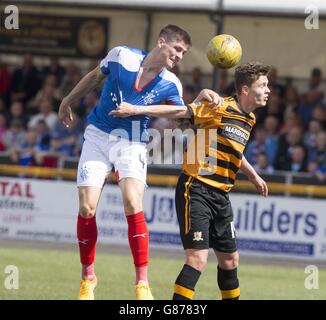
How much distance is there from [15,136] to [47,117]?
71 cm

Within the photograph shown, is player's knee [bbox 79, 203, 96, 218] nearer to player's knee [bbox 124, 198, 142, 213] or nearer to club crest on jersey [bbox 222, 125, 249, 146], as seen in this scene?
player's knee [bbox 124, 198, 142, 213]

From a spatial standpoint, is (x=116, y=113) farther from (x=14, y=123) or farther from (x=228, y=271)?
(x=14, y=123)

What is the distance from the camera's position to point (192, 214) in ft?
25.3

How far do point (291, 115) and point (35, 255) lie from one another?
5.52 m

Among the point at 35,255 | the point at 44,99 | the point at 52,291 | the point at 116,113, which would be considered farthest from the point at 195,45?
the point at 116,113

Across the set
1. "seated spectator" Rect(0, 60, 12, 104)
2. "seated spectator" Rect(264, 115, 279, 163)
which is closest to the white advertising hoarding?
"seated spectator" Rect(264, 115, 279, 163)

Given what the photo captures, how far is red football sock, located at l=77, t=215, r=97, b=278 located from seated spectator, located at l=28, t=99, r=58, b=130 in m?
9.54

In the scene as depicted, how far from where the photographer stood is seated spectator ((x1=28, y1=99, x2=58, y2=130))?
17719 millimetres

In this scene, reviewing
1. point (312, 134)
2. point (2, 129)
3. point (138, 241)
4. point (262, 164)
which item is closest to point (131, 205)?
point (138, 241)

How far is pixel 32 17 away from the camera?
2003 centimetres

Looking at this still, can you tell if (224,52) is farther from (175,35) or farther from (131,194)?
(131,194)

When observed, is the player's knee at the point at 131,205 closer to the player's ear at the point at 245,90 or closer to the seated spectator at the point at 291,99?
the player's ear at the point at 245,90

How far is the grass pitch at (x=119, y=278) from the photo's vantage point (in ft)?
31.1

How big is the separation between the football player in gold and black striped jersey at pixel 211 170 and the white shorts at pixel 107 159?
48 cm
